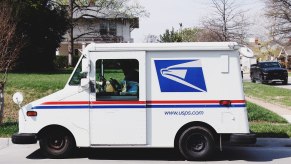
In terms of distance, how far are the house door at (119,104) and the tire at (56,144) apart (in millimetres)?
555

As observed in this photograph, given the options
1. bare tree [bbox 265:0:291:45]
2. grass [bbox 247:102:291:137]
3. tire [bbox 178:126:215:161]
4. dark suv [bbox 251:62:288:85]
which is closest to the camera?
tire [bbox 178:126:215:161]

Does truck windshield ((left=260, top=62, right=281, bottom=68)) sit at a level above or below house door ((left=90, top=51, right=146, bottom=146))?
above

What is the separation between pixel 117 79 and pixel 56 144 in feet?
5.86

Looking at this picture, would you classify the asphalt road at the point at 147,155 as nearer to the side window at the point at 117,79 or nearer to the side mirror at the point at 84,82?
the side window at the point at 117,79

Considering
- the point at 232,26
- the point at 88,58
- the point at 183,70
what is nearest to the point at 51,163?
the point at 88,58

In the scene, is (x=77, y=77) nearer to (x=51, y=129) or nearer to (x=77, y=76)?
(x=77, y=76)

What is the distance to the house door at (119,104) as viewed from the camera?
340 inches

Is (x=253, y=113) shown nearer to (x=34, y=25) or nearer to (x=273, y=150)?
(x=273, y=150)

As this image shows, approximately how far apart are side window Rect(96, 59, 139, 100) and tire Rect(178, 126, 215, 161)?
123 cm

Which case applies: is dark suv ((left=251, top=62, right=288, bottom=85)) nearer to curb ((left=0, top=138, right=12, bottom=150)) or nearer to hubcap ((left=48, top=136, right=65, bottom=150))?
curb ((left=0, top=138, right=12, bottom=150))

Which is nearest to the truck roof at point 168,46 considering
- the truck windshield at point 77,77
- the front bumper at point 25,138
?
the truck windshield at point 77,77

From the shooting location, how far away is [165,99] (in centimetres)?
866

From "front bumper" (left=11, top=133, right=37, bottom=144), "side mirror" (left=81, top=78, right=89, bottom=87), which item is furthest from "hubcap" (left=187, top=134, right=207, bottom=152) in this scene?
"front bumper" (left=11, top=133, right=37, bottom=144)

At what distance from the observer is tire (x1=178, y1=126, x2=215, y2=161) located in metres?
8.61
